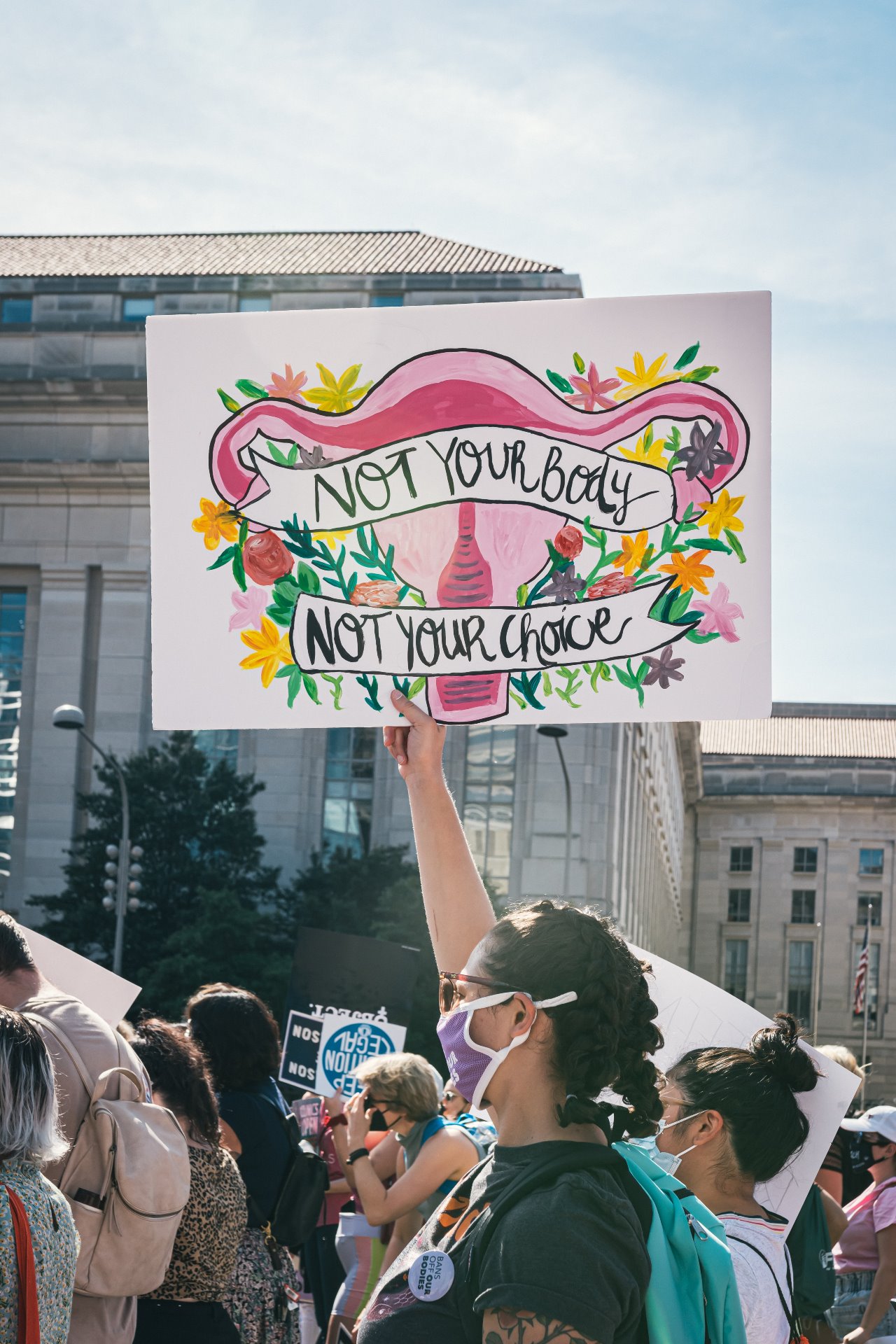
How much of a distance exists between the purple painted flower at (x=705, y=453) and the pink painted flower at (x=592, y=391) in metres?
0.20

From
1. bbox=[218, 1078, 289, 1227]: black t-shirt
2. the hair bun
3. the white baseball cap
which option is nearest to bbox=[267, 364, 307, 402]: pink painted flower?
the hair bun

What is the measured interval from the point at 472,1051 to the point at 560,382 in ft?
5.57

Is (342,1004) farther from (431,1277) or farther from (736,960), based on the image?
(736,960)

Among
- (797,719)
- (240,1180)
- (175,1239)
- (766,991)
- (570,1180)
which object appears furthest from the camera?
(797,719)

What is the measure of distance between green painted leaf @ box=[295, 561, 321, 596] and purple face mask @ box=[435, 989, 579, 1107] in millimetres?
1347

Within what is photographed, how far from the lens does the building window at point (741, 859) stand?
315ft

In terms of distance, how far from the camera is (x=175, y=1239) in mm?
4340

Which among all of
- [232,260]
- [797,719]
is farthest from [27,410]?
[797,719]

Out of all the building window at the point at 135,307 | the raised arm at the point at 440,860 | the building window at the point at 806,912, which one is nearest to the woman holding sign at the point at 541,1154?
the raised arm at the point at 440,860

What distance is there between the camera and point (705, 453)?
3.65 metres

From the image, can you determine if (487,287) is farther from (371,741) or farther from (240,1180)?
(240,1180)

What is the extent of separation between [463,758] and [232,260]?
19554 millimetres

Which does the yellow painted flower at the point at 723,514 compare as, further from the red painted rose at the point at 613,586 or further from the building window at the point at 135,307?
the building window at the point at 135,307

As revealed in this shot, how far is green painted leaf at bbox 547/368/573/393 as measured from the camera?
3709 millimetres
